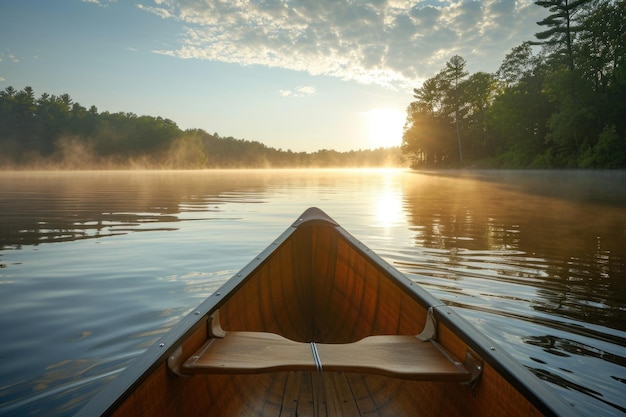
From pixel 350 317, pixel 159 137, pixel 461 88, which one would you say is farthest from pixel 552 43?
pixel 159 137

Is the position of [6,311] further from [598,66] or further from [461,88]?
[461,88]

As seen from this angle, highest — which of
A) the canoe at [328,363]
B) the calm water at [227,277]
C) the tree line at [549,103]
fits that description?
the tree line at [549,103]

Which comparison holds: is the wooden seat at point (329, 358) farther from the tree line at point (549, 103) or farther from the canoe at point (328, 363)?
the tree line at point (549, 103)

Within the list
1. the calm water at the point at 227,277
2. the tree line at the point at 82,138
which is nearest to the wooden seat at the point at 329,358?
the calm water at the point at 227,277

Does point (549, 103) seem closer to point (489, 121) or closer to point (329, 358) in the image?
point (489, 121)

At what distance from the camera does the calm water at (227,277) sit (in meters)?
3.42

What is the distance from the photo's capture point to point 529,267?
6742 millimetres

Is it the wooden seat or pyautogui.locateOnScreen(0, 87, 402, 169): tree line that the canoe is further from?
pyautogui.locateOnScreen(0, 87, 402, 169): tree line

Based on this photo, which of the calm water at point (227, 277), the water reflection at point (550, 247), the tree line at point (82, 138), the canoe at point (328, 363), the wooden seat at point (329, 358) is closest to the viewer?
the canoe at point (328, 363)

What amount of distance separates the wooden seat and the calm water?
3.85ft

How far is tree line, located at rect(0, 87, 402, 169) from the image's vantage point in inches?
4053

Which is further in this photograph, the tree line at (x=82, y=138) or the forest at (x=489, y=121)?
the tree line at (x=82, y=138)

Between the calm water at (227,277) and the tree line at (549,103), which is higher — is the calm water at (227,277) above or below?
below

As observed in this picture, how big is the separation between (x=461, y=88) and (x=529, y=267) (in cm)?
7018
